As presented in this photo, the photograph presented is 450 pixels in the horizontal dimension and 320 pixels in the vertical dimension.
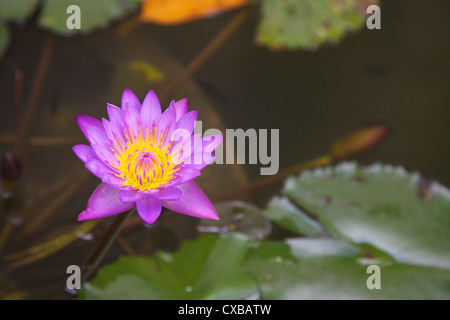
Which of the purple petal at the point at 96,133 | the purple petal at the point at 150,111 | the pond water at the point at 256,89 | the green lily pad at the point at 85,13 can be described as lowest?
the purple petal at the point at 96,133

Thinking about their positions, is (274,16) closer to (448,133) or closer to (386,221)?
(448,133)

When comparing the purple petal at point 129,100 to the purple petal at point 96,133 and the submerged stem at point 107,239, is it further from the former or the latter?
the submerged stem at point 107,239

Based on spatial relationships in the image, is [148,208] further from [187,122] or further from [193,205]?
[187,122]

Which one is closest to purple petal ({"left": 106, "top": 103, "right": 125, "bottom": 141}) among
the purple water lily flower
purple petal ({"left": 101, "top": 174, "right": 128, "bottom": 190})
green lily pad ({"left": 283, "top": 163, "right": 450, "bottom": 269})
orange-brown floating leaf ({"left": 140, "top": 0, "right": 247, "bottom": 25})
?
the purple water lily flower

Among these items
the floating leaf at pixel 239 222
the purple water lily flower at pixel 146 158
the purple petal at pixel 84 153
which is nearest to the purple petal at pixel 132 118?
the purple water lily flower at pixel 146 158

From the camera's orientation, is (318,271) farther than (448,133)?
No

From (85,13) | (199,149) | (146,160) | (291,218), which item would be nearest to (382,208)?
(291,218)

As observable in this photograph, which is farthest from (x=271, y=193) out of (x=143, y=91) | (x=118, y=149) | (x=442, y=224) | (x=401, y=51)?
(x=401, y=51)

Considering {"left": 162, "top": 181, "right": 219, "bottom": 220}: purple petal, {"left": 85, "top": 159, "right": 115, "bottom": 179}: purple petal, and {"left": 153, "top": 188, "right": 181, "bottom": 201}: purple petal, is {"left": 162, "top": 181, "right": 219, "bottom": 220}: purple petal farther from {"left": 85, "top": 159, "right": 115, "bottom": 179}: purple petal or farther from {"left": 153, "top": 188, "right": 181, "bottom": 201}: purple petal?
{"left": 85, "top": 159, "right": 115, "bottom": 179}: purple petal
